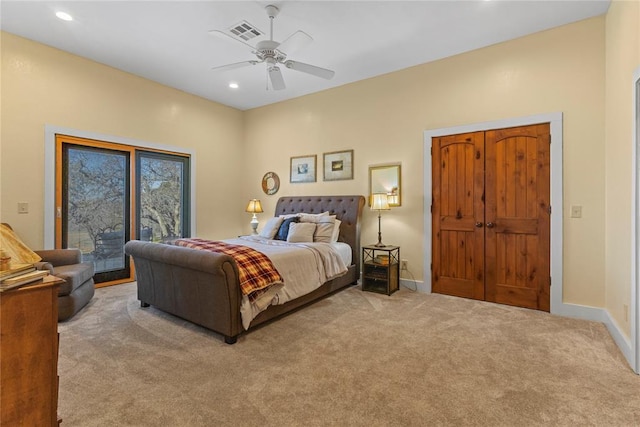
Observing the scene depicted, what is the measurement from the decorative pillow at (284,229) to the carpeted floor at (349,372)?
142 cm

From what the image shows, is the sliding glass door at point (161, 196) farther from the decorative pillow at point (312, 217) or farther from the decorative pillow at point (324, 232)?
the decorative pillow at point (324, 232)

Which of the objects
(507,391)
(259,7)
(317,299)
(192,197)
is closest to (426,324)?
(507,391)

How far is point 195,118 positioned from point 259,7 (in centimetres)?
296

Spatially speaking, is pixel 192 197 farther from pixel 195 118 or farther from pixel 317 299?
pixel 317 299

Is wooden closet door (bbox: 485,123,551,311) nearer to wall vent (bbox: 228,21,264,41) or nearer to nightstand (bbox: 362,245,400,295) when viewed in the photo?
nightstand (bbox: 362,245,400,295)

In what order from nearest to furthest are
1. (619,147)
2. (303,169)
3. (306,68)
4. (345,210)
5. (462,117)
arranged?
1. (619,147)
2. (306,68)
3. (462,117)
4. (345,210)
5. (303,169)

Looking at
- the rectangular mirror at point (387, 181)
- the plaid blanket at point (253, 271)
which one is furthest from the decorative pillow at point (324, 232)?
the plaid blanket at point (253, 271)

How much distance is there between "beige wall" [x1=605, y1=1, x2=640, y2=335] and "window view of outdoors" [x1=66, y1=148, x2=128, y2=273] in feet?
19.4

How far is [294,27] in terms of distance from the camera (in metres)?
3.32

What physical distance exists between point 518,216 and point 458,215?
65 centimetres

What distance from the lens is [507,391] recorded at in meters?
1.92

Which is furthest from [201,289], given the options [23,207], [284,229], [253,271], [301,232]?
[23,207]

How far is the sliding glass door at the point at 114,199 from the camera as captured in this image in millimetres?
4031

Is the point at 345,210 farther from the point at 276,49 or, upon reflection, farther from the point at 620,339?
the point at 620,339
